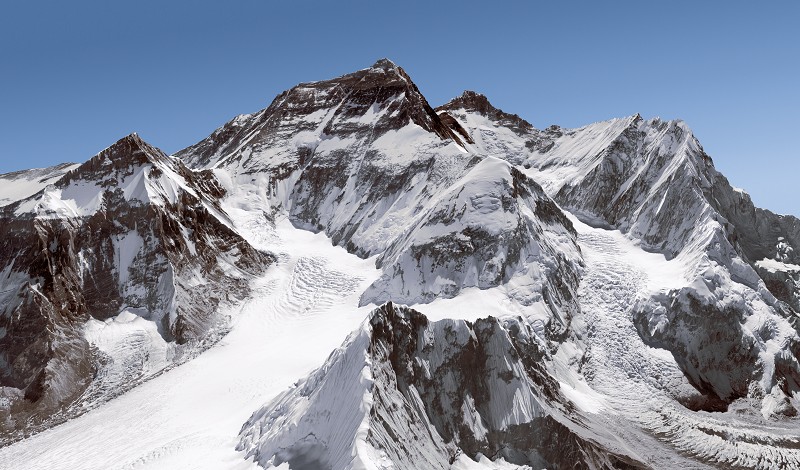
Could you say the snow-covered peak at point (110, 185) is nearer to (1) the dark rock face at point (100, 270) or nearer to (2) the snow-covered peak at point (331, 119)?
(1) the dark rock face at point (100, 270)

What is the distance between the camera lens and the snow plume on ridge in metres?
42.1

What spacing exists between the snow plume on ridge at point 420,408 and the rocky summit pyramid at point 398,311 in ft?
0.60

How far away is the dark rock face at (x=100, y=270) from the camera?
2778 inches

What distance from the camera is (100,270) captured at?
82.2 meters

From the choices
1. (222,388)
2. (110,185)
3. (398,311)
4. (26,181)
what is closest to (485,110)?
(110,185)

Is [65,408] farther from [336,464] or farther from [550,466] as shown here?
[550,466]

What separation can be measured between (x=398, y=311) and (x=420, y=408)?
22.7ft

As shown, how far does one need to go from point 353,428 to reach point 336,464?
2234 mm

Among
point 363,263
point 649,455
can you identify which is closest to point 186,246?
point 363,263

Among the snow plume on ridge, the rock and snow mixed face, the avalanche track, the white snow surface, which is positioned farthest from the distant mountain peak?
the snow plume on ridge

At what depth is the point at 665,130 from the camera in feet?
326

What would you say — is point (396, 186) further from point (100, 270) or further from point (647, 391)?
point (647, 391)

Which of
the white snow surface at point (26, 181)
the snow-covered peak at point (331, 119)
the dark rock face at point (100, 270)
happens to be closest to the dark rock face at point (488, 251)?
the dark rock face at point (100, 270)

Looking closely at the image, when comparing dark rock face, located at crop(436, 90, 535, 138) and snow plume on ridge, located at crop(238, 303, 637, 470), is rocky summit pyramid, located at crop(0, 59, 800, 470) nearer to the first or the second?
snow plume on ridge, located at crop(238, 303, 637, 470)
